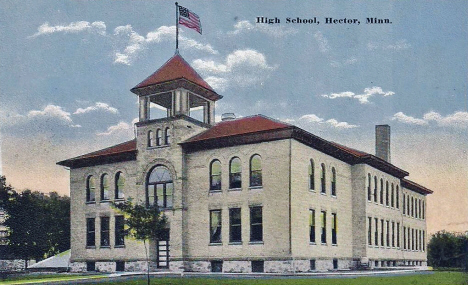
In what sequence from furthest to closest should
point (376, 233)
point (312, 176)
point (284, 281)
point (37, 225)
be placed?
point (376, 233) → point (37, 225) → point (312, 176) → point (284, 281)

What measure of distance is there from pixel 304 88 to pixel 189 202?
10.8 meters

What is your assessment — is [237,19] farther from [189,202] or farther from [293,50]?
[189,202]

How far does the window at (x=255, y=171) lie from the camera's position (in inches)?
1247

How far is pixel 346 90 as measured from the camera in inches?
1005

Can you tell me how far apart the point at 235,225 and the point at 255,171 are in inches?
115

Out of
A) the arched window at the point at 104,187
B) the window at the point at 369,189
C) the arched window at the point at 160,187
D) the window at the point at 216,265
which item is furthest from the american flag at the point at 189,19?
the window at the point at 369,189

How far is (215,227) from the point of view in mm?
32938

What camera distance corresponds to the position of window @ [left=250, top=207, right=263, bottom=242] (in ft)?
103

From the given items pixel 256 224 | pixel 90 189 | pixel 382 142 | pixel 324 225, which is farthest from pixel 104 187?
pixel 382 142

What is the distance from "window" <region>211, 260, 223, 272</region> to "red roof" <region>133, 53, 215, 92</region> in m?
8.57

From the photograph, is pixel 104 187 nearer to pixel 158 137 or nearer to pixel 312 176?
pixel 158 137

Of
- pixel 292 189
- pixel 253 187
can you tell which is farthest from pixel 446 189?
pixel 253 187

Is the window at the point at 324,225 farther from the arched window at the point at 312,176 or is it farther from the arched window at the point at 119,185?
the arched window at the point at 119,185

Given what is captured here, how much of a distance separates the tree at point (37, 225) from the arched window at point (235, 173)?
8677 millimetres
